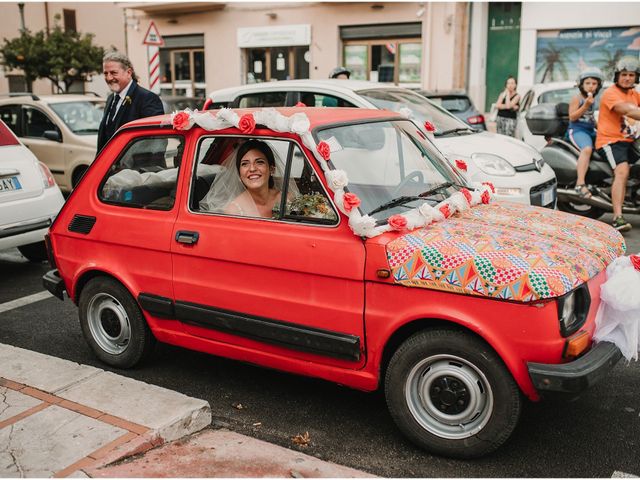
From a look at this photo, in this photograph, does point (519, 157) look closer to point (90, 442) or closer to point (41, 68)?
point (90, 442)

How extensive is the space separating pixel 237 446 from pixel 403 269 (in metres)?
1.21

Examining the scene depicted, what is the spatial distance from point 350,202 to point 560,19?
2078cm

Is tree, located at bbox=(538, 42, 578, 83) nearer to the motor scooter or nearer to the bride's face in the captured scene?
the motor scooter

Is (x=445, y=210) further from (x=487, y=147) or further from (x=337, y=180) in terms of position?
(x=487, y=147)

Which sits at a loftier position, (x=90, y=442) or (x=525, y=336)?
(x=525, y=336)

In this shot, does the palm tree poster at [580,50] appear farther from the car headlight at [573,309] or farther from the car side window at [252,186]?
the car headlight at [573,309]

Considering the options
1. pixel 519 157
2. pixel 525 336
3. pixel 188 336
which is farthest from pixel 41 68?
pixel 525 336

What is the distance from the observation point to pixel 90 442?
3.48m

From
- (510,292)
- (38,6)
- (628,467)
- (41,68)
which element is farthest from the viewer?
(38,6)

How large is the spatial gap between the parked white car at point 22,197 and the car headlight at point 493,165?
4.39 metres

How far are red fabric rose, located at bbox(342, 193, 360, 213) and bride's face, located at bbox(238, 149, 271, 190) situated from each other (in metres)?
0.74

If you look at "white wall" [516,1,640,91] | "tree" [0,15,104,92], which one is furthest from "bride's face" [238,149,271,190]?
"tree" [0,15,104,92]

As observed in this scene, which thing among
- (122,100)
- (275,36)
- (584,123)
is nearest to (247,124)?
(122,100)

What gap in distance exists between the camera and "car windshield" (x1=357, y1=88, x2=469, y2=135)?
7.88 m
